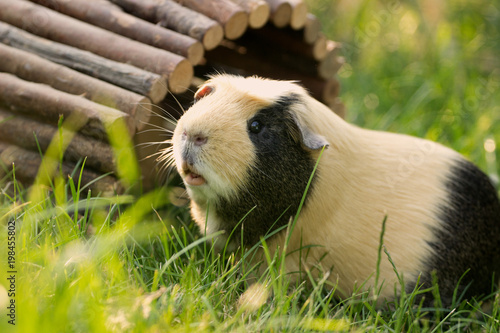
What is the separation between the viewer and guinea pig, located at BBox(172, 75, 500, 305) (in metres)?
2.44

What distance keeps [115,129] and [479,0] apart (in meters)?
4.61

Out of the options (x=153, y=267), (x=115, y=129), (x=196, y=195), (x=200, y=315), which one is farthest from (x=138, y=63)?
(x=200, y=315)

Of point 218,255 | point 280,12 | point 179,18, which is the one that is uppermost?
point 280,12

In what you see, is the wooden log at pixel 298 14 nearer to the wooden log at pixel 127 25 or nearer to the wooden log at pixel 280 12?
the wooden log at pixel 280 12

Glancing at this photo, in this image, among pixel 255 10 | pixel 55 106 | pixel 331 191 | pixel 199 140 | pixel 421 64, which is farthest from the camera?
pixel 421 64

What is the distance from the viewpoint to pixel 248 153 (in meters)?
2.43

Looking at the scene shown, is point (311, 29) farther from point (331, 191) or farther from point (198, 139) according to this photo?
point (198, 139)

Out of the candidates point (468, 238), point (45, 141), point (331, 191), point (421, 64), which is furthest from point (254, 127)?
point (421, 64)

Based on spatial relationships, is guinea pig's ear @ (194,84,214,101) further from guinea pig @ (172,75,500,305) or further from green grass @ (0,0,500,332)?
green grass @ (0,0,500,332)

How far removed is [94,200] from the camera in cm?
271

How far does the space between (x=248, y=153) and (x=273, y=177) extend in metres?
0.16

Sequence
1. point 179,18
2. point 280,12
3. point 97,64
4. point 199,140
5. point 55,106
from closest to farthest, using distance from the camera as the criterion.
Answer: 1. point 199,140
2. point 55,106
3. point 97,64
4. point 179,18
5. point 280,12

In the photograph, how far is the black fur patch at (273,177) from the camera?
2.48 m

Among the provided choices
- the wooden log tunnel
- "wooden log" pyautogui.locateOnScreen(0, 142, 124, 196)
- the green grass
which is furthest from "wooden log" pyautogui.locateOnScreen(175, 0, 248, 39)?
"wooden log" pyautogui.locateOnScreen(0, 142, 124, 196)
